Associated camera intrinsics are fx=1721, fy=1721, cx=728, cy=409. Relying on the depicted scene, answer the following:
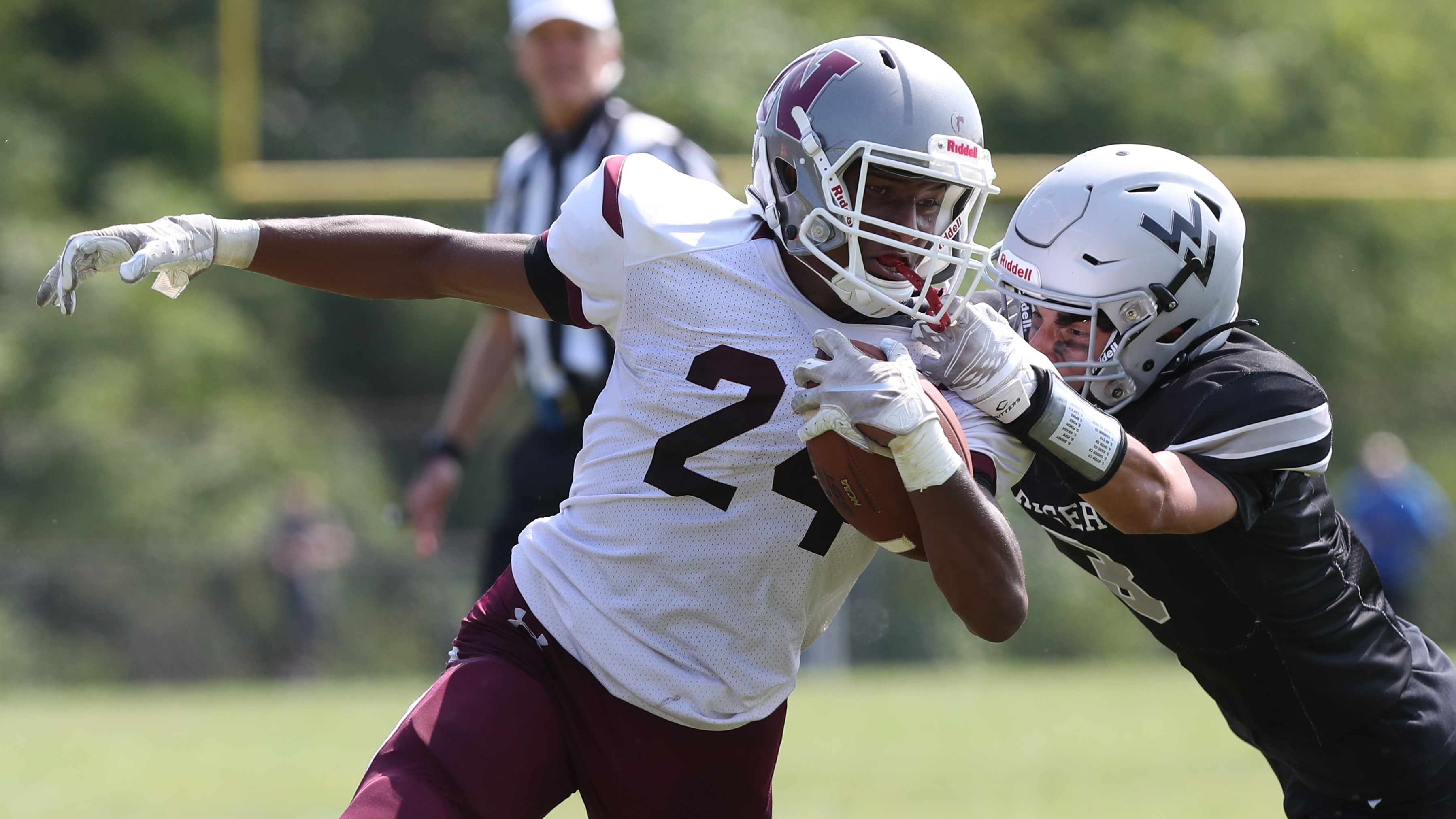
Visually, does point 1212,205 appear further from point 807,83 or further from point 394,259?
point 394,259

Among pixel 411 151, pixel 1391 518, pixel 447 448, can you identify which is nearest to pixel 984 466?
pixel 447 448

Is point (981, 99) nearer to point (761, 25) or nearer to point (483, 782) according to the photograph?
point (761, 25)

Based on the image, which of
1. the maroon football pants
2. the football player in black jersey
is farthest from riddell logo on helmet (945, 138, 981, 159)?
the maroon football pants

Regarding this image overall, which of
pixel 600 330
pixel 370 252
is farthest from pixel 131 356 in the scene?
pixel 370 252

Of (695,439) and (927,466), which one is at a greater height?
(927,466)

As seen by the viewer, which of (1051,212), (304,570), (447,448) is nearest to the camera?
(1051,212)

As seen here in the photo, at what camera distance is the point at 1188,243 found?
9.93 feet

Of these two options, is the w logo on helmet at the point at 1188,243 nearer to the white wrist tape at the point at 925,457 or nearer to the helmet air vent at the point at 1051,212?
the helmet air vent at the point at 1051,212

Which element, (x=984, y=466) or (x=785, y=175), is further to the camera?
(x=785, y=175)

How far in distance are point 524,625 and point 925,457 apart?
0.84m

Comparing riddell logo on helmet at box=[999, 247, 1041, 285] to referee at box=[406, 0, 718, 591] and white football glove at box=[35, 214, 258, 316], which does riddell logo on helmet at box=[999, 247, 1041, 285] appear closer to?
white football glove at box=[35, 214, 258, 316]

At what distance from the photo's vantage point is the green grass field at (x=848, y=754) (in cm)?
608

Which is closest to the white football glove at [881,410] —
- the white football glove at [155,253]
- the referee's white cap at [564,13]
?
the white football glove at [155,253]

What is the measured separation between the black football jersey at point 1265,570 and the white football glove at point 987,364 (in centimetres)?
43
